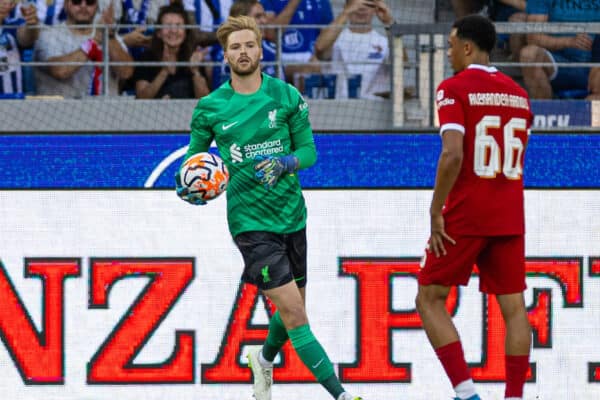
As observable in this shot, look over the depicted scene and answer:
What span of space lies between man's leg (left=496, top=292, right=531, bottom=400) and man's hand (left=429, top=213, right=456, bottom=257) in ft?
1.36

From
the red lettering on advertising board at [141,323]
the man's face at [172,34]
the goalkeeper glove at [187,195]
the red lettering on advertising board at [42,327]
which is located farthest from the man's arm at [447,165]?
the man's face at [172,34]

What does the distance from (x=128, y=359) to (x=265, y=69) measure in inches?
151

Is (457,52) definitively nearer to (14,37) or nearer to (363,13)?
(363,13)

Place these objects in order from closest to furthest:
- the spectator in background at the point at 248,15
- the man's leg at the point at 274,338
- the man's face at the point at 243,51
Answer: the man's face at the point at 243,51
the man's leg at the point at 274,338
the spectator in background at the point at 248,15

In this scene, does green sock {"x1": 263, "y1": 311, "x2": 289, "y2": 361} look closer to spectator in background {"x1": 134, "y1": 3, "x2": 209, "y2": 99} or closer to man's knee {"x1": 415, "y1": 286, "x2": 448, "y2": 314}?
man's knee {"x1": 415, "y1": 286, "x2": 448, "y2": 314}

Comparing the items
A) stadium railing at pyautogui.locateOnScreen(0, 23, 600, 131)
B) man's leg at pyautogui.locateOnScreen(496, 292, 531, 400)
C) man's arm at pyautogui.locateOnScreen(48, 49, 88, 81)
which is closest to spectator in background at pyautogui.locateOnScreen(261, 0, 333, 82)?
stadium railing at pyautogui.locateOnScreen(0, 23, 600, 131)

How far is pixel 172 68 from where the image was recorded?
898 cm

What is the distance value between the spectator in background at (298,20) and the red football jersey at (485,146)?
437 centimetres

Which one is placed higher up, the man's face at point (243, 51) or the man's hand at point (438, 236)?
the man's face at point (243, 51)

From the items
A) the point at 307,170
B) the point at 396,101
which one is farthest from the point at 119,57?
the point at 307,170

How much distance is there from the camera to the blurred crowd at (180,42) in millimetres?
9008

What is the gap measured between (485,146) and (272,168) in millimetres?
1036

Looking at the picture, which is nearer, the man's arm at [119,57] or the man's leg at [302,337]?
the man's leg at [302,337]

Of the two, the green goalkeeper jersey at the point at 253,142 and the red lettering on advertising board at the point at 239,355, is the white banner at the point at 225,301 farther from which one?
the green goalkeeper jersey at the point at 253,142
